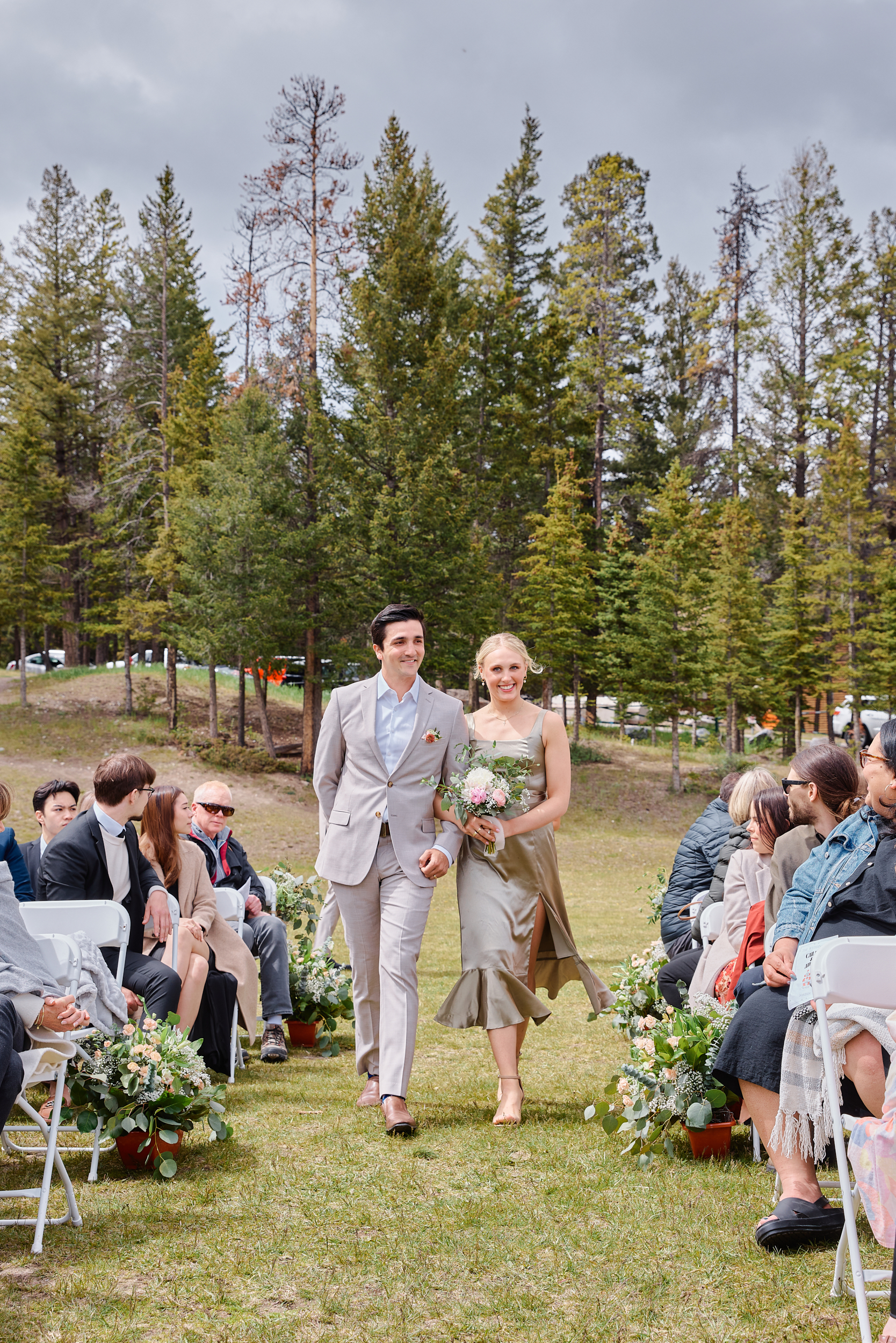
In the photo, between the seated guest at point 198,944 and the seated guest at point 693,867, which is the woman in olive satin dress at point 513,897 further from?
the seated guest at point 198,944

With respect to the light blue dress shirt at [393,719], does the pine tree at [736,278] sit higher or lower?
higher

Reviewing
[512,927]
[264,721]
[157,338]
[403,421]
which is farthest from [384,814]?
[157,338]

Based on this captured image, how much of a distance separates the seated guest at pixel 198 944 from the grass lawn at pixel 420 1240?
0.33 meters

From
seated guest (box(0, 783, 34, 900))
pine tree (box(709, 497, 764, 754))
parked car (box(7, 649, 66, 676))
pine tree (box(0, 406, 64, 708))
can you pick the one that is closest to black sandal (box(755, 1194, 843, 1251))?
seated guest (box(0, 783, 34, 900))

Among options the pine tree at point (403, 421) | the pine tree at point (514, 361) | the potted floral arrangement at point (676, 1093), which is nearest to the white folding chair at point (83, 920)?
the potted floral arrangement at point (676, 1093)

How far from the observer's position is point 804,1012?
3156 mm

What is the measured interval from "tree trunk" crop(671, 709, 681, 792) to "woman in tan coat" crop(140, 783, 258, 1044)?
2283 centimetres

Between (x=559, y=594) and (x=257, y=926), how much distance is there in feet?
79.3

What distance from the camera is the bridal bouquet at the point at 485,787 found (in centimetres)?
480

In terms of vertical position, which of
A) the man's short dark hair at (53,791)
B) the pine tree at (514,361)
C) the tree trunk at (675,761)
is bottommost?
the tree trunk at (675,761)

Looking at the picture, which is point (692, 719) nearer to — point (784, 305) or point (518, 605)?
point (518, 605)

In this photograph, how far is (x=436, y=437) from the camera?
2597 cm

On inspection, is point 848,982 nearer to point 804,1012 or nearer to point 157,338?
point 804,1012

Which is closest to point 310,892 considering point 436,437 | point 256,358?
point 436,437
